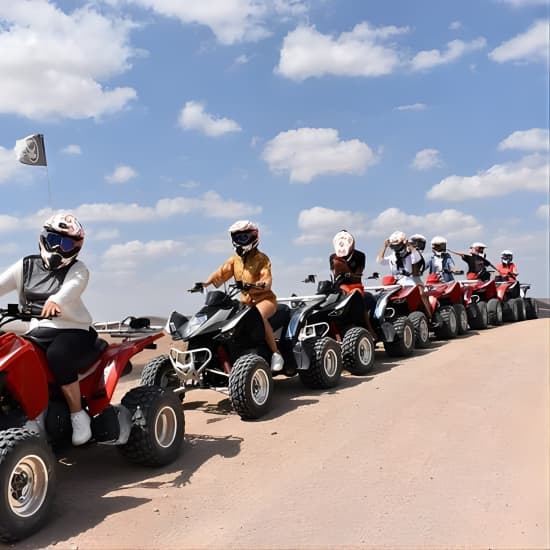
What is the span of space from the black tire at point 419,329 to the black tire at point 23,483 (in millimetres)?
7862

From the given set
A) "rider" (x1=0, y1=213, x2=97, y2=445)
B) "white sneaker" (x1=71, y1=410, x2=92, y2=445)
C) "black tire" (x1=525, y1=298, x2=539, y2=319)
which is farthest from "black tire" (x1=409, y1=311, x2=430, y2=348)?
"black tire" (x1=525, y1=298, x2=539, y2=319)

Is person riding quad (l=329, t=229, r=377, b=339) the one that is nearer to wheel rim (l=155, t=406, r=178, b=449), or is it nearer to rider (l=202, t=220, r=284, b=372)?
rider (l=202, t=220, r=284, b=372)

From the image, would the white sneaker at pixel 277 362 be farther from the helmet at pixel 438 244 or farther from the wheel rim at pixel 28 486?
the helmet at pixel 438 244

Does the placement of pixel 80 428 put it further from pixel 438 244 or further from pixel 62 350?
pixel 438 244

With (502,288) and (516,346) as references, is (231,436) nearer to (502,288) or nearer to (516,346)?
(516,346)

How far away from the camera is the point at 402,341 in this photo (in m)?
10.0

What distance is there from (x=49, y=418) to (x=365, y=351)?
514cm

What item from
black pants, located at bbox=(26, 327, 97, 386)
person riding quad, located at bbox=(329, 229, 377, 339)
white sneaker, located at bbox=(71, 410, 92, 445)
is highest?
person riding quad, located at bbox=(329, 229, 377, 339)

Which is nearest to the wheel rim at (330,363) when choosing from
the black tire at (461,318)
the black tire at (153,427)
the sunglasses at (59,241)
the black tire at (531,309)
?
the black tire at (153,427)

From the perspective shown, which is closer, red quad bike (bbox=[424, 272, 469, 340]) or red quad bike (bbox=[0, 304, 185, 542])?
red quad bike (bbox=[0, 304, 185, 542])

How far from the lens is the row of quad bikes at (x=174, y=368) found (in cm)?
404

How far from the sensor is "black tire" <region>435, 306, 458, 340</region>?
1233 cm

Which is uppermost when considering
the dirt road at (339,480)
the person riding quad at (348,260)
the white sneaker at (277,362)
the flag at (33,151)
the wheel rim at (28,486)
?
the flag at (33,151)

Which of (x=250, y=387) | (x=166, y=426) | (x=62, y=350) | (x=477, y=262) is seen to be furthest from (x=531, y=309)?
(x=62, y=350)
